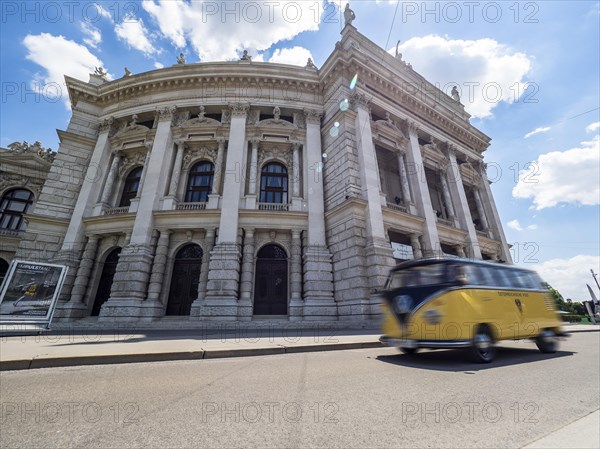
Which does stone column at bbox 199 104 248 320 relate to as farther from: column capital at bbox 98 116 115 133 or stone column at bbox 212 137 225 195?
column capital at bbox 98 116 115 133

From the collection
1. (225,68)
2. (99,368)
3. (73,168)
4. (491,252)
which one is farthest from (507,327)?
(73,168)

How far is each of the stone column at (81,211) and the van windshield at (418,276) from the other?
17.2m

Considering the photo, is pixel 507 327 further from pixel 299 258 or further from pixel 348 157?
pixel 348 157

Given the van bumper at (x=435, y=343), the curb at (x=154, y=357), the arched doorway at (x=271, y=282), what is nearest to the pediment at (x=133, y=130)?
the arched doorway at (x=271, y=282)

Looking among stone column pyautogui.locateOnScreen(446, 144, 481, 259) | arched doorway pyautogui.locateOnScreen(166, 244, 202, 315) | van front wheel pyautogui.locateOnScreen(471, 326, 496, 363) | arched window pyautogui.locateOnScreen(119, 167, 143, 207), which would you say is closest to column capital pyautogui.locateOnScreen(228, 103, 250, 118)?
arched window pyautogui.locateOnScreen(119, 167, 143, 207)

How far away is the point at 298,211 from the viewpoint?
1567 cm

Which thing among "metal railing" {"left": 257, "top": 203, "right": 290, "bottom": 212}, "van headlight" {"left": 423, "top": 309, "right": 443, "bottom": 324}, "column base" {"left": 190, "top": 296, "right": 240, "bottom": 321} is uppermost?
"metal railing" {"left": 257, "top": 203, "right": 290, "bottom": 212}

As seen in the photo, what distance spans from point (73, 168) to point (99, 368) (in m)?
19.2

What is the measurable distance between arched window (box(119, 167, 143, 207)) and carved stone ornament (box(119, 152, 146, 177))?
399 mm

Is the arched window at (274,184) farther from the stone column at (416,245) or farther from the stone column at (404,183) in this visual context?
the stone column at (416,245)

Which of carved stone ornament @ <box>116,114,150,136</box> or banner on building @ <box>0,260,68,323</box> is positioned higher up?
carved stone ornament @ <box>116,114,150,136</box>

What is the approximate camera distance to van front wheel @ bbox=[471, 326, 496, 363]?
228 inches

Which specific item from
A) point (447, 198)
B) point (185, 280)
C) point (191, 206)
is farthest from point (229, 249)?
point (447, 198)

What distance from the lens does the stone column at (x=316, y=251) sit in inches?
531
